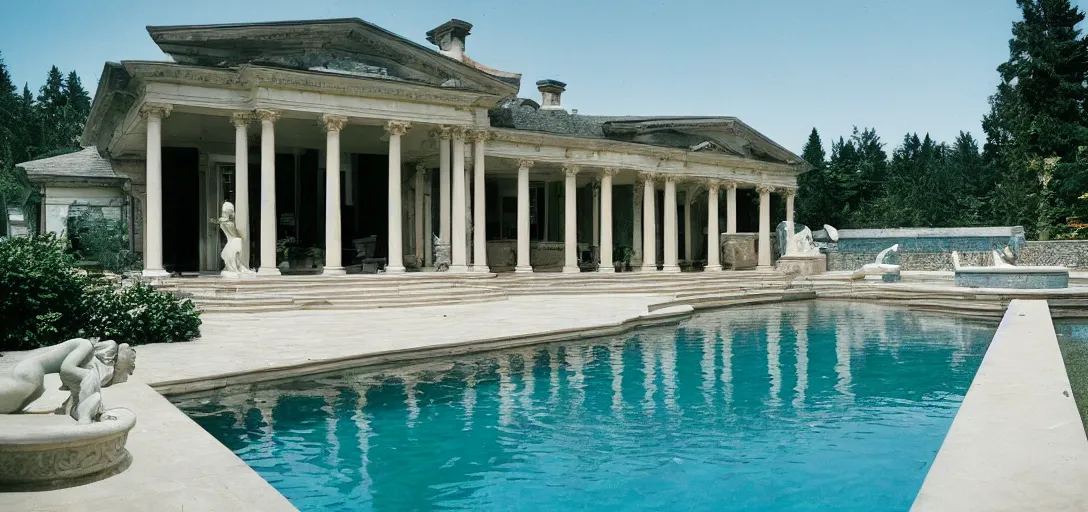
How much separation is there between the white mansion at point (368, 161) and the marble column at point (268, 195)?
0.04 m

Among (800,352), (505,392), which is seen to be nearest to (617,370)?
(505,392)

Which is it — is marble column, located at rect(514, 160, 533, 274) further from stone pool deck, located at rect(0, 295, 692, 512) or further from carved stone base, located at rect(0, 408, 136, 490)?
carved stone base, located at rect(0, 408, 136, 490)

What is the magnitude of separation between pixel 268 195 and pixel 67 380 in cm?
1499

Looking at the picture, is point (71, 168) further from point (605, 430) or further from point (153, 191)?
point (605, 430)

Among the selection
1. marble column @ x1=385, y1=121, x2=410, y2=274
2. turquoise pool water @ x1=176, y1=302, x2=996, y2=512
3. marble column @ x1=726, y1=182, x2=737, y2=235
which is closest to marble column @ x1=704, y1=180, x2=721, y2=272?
marble column @ x1=726, y1=182, x2=737, y2=235

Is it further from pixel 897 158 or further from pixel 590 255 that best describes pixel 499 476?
pixel 897 158

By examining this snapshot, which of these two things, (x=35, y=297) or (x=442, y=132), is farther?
(x=442, y=132)

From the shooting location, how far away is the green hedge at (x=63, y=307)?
1033cm

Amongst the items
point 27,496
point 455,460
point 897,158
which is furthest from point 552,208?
point 897,158

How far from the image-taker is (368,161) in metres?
27.4

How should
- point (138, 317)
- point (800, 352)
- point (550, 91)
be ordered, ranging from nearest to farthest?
point (138, 317) < point (800, 352) < point (550, 91)

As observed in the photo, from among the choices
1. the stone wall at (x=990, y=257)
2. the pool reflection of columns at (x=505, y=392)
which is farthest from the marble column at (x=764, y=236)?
the pool reflection of columns at (x=505, y=392)

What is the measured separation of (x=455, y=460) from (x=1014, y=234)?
33.9m

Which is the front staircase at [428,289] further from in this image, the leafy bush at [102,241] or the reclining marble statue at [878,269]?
the leafy bush at [102,241]
